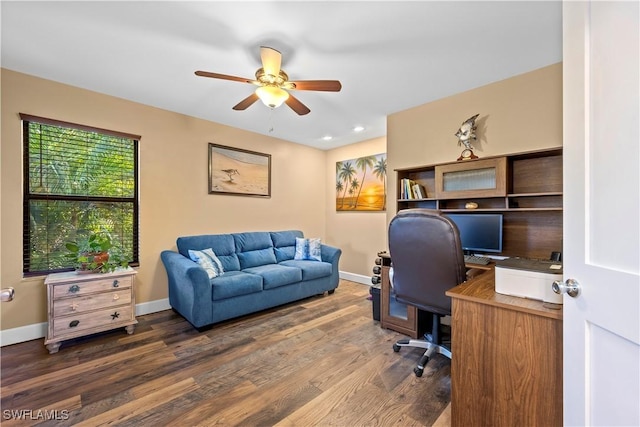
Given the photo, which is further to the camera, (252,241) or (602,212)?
(252,241)

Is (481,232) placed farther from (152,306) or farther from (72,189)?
(72,189)

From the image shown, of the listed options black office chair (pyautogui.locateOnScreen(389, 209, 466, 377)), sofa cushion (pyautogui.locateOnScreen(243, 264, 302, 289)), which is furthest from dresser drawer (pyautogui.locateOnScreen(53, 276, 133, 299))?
black office chair (pyautogui.locateOnScreen(389, 209, 466, 377))

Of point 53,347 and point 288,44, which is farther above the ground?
point 288,44

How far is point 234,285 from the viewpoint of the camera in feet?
9.37

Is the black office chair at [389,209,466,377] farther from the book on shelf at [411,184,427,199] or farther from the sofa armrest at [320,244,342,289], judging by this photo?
the sofa armrest at [320,244,342,289]

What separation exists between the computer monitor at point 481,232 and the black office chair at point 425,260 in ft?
2.80

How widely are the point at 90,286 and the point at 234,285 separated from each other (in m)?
1.26

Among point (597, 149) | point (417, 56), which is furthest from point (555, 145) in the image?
point (597, 149)

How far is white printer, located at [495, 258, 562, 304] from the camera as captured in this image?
1139 mm

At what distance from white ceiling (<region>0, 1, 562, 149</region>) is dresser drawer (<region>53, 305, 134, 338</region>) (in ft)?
7.25

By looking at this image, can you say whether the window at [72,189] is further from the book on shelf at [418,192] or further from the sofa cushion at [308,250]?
the book on shelf at [418,192]

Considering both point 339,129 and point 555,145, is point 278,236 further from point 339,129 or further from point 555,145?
point 555,145

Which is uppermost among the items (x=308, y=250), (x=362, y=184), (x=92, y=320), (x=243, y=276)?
(x=362, y=184)

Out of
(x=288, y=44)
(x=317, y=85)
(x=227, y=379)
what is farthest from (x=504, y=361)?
(x=288, y=44)
